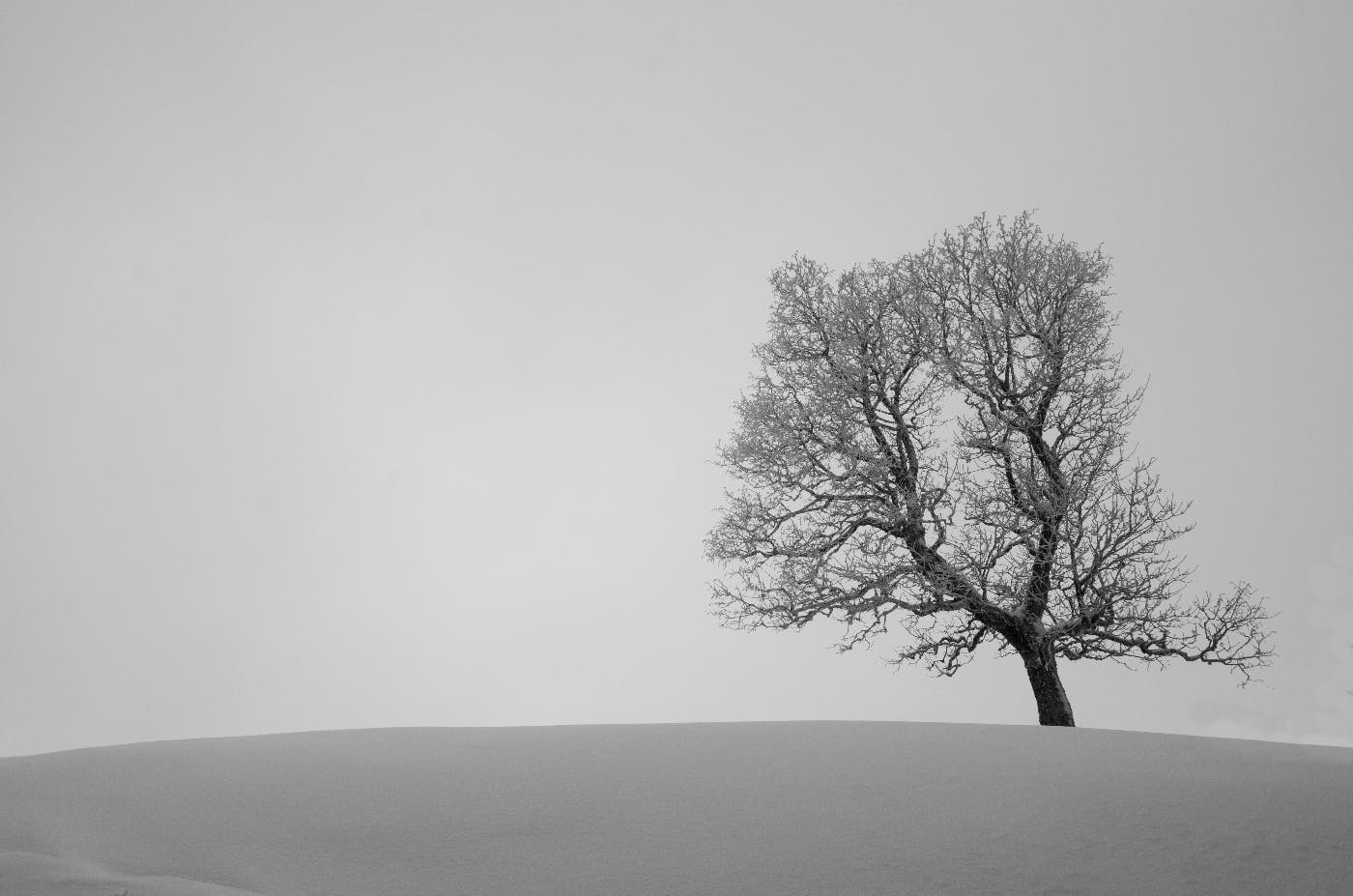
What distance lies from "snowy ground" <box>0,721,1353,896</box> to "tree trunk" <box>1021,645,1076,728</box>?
17.7 feet

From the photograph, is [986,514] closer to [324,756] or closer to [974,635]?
[974,635]

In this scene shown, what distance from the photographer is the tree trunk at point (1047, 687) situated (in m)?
11.2

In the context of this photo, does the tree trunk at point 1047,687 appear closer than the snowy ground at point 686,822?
No

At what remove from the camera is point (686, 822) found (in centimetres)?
414

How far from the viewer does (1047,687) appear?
37.1 ft

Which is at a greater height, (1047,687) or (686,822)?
(1047,687)

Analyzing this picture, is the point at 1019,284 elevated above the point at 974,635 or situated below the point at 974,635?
above

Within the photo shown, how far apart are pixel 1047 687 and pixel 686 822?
345 inches

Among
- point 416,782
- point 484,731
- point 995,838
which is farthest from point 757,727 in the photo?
point 995,838

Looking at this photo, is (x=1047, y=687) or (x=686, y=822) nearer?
(x=686, y=822)

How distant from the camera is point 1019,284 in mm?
12320

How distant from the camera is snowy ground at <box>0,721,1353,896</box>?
329 centimetres

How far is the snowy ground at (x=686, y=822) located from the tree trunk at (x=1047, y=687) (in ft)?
17.7

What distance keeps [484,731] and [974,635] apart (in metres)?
7.15
